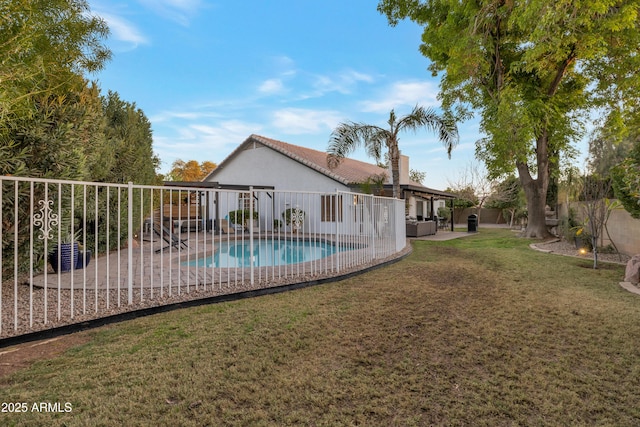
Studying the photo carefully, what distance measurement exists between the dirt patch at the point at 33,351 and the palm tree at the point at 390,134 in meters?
10.8

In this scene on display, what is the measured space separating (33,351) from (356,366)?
3593mm

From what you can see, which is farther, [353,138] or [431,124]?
[353,138]

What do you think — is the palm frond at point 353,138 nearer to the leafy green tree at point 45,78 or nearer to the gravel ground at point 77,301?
the gravel ground at point 77,301

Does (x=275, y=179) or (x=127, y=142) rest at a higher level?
(x=127, y=142)

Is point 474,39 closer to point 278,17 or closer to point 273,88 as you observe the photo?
point 278,17

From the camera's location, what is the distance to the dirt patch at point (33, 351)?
3156 millimetres

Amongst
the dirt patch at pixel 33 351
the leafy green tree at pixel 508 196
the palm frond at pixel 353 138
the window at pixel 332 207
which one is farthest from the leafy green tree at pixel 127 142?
the leafy green tree at pixel 508 196

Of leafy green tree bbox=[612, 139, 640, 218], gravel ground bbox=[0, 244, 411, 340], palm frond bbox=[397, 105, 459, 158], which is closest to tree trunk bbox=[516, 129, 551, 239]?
palm frond bbox=[397, 105, 459, 158]

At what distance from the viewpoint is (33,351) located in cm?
347

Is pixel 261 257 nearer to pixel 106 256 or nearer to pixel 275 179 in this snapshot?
pixel 106 256

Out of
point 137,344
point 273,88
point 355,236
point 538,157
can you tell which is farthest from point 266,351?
point 538,157

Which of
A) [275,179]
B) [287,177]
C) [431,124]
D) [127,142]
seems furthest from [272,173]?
[431,124]

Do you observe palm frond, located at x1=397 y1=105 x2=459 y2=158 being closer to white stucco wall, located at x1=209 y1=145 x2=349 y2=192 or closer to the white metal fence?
the white metal fence

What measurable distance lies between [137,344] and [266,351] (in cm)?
152
